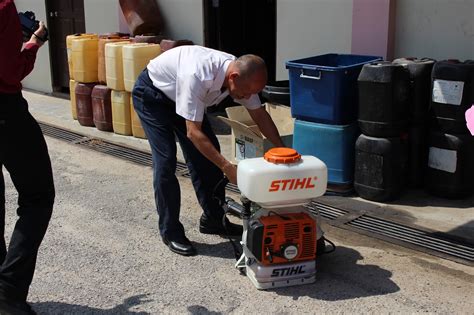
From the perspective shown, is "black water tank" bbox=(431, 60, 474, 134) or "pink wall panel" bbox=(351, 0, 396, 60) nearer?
"black water tank" bbox=(431, 60, 474, 134)

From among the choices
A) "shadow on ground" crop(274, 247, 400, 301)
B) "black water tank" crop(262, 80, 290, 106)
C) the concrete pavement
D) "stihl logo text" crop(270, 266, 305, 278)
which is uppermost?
"black water tank" crop(262, 80, 290, 106)

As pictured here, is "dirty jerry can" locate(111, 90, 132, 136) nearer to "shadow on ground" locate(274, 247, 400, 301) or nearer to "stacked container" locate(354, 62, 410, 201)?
"stacked container" locate(354, 62, 410, 201)

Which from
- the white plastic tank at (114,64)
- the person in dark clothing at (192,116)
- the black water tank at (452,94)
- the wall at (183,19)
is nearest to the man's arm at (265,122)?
the person in dark clothing at (192,116)

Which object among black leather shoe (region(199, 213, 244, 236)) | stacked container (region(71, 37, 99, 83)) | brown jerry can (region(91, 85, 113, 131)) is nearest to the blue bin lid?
black leather shoe (region(199, 213, 244, 236))

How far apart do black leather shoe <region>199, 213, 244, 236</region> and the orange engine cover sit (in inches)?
35.6

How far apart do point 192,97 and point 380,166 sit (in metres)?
2.07

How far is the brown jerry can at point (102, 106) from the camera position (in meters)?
7.75

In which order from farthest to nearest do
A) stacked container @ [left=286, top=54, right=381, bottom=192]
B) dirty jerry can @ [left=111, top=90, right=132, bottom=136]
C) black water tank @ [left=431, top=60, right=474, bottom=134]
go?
dirty jerry can @ [left=111, top=90, right=132, bottom=136] < stacked container @ [left=286, top=54, right=381, bottom=192] < black water tank @ [left=431, top=60, right=474, bottom=134]

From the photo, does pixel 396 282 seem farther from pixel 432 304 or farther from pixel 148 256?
pixel 148 256

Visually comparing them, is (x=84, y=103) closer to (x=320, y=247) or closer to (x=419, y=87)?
(x=419, y=87)

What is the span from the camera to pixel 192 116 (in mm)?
3594

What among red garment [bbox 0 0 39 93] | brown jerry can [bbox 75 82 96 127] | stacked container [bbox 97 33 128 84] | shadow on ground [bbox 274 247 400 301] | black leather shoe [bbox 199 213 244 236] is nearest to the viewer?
red garment [bbox 0 0 39 93]

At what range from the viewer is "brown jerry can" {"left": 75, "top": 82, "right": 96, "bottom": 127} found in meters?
8.05

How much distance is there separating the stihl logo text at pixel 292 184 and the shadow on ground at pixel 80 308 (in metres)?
1.03
